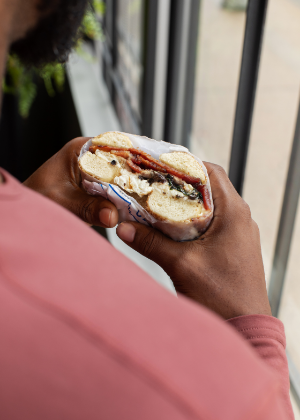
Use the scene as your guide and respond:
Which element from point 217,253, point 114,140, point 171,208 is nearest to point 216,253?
point 217,253

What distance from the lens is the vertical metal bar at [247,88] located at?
2.44 ft

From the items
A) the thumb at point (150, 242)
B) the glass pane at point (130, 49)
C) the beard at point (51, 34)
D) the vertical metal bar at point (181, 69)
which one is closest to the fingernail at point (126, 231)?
the thumb at point (150, 242)

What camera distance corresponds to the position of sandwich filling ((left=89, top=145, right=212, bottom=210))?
71 centimetres

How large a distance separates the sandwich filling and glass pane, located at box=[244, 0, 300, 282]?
1.00ft

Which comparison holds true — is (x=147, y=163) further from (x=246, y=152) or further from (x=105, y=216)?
(x=246, y=152)

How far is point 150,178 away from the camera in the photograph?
736 mm

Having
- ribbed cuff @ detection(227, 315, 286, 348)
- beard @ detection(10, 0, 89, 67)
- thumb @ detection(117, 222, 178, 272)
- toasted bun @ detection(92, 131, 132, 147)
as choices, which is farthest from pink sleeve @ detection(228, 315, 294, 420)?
beard @ detection(10, 0, 89, 67)

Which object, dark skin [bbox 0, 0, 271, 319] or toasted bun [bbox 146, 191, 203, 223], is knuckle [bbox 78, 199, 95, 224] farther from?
toasted bun [bbox 146, 191, 203, 223]

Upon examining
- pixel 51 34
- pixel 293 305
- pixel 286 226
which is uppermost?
pixel 51 34

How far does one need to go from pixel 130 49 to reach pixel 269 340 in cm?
195

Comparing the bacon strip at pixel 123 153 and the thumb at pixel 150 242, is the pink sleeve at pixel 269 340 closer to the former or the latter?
the thumb at pixel 150 242

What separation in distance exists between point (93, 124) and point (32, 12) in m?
1.78

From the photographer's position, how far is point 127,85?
2176mm

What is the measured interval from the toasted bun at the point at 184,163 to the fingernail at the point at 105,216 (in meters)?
0.16
